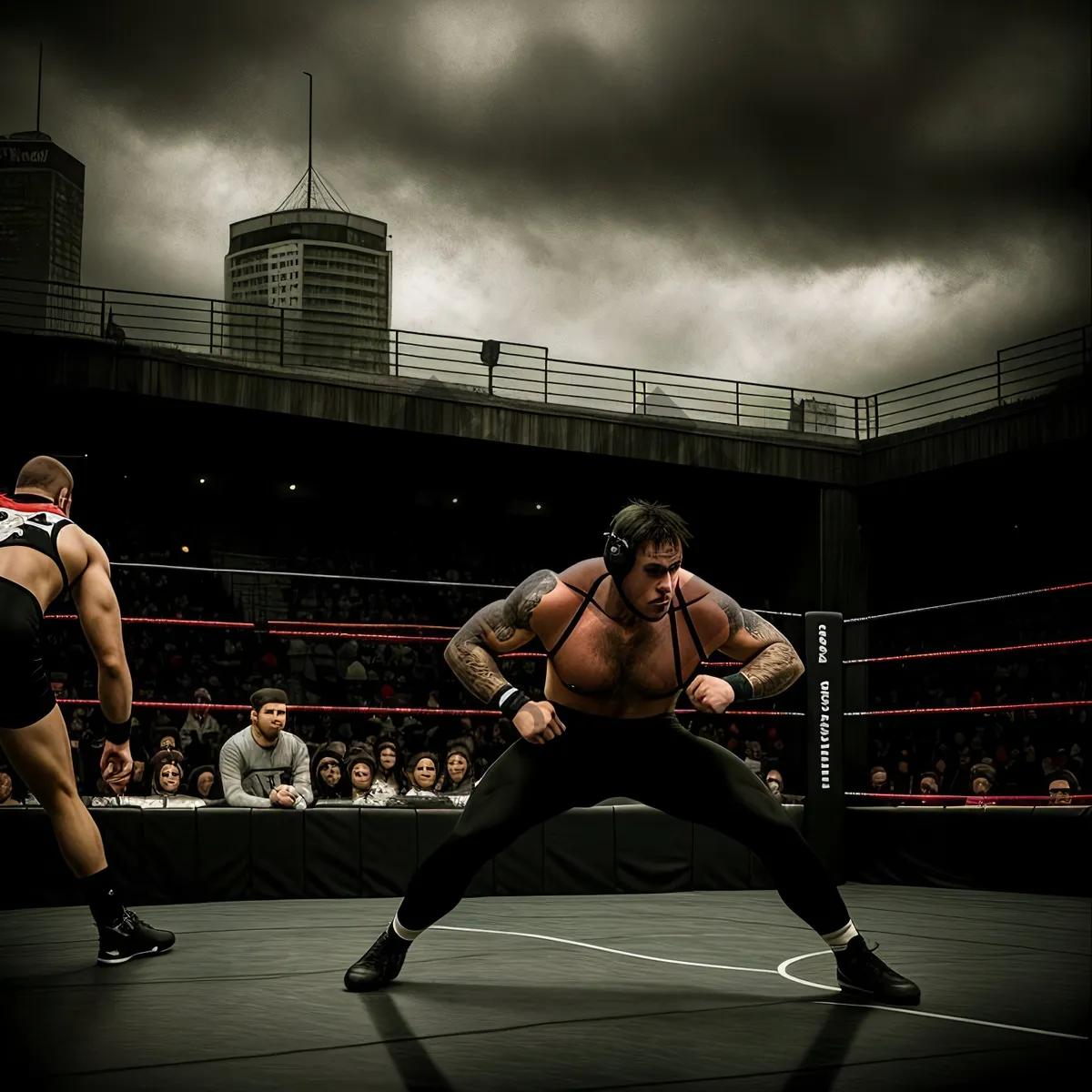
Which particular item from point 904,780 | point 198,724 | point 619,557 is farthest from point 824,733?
point 198,724

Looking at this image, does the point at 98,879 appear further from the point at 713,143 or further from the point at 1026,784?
the point at 713,143

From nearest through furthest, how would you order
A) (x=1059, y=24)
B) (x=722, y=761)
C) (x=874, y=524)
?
1. (x=722, y=761)
2. (x=1059, y=24)
3. (x=874, y=524)

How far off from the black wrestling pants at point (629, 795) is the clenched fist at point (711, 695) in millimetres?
281

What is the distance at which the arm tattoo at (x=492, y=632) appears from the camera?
2666 millimetres

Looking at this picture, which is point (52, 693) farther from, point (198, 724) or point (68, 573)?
point (198, 724)

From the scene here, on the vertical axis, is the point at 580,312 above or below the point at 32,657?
above

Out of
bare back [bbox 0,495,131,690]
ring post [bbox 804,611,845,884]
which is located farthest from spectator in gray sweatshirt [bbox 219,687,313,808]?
ring post [bbox 804,611,845,884]

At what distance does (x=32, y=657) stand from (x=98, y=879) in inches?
22.8

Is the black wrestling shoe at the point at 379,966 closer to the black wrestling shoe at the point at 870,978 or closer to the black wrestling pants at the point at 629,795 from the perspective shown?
the black wrestling pants at the point at 629,795

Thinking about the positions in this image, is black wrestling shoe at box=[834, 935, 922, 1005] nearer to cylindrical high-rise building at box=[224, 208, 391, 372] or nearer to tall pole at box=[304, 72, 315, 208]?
cylindrical high-rise building at box=[224, 208, 391, 372]

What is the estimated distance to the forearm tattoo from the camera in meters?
2.64

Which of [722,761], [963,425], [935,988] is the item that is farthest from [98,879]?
[963,425]

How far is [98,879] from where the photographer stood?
310cm

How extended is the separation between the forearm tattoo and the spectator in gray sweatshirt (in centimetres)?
273
